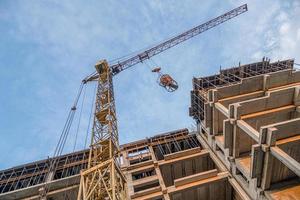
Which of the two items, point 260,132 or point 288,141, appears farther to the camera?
point 260,132

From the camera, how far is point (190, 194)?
19.3m

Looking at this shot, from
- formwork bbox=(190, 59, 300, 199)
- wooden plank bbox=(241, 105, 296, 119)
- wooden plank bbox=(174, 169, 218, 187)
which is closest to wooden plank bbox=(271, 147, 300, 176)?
formwork bbox=(190, 59, 300, 199)

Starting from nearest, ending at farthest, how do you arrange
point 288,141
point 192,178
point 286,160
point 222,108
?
point 286,160 → point 288,141 → point 192,178 → point 222,108

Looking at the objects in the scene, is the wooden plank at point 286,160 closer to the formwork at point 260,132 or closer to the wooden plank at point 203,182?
the formwork at point 260,132

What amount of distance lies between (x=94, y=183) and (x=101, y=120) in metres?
7.32

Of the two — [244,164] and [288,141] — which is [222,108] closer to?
[244,164]

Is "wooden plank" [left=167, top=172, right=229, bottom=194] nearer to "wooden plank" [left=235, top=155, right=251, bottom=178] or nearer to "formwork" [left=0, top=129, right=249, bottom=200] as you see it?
"formwork" [left=0, top=129, right=249, bottom=200]

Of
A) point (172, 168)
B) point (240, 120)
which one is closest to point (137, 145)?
point (172, 168)

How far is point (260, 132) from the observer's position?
1380cm

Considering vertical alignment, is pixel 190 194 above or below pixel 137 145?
below

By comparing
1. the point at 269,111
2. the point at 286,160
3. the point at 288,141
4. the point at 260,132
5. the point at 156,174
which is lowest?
the point at 156,174

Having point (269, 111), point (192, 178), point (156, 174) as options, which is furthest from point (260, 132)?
point (156, 174)

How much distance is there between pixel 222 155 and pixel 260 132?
315 inches

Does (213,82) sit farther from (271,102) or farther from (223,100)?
(271,102)
